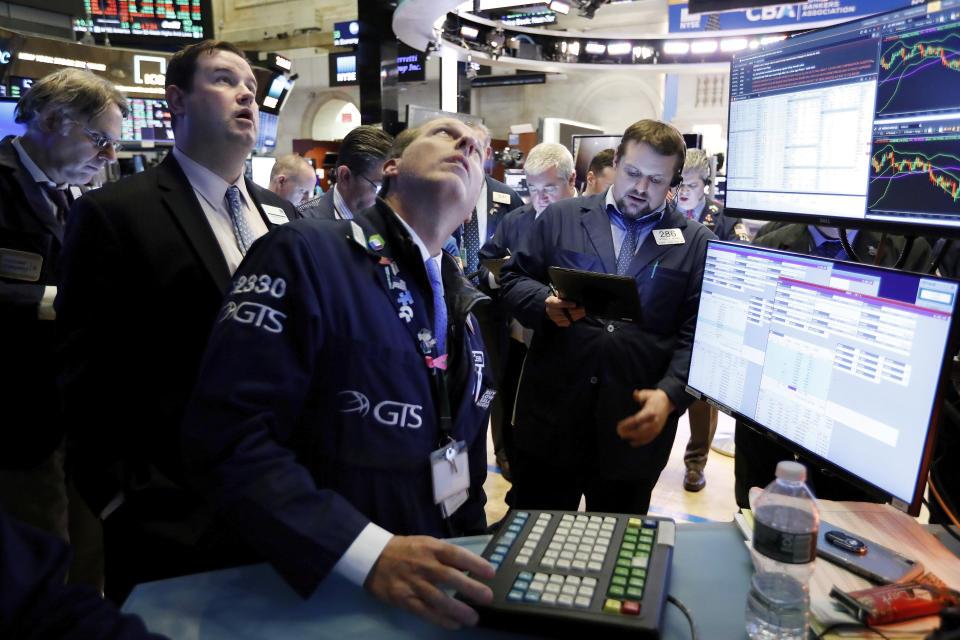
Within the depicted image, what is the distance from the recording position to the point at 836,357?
1077 mm

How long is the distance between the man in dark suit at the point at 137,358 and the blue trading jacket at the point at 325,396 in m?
0.38

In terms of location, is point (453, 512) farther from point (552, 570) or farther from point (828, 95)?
point (828, 95)

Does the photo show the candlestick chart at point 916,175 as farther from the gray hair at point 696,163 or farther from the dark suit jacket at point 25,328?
the gray hair at point 696,163

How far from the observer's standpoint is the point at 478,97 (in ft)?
51.5

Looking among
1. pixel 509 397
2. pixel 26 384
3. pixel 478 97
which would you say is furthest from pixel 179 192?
pixel 478 97

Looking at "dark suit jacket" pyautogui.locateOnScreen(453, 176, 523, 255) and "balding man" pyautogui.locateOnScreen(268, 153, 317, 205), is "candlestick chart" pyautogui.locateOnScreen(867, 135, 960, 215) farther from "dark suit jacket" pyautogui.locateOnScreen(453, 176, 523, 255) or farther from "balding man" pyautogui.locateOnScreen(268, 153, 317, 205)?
"balding man" pyautogui.locateOnScreen(268, 153, 317, 205)

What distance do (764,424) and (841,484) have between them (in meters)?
0.34

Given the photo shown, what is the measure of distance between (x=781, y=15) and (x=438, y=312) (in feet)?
30.6

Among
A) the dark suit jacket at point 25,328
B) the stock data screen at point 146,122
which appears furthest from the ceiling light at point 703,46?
the dark suit jacket at point 25,328

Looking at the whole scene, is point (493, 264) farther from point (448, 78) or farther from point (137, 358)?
point (448, 78)

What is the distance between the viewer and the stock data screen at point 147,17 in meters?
10.1

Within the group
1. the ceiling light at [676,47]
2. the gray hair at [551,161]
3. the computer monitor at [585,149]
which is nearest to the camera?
the gray hair at [551,161]

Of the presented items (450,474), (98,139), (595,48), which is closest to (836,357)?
(450,474)

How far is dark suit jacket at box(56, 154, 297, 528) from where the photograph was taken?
1.36 meters
